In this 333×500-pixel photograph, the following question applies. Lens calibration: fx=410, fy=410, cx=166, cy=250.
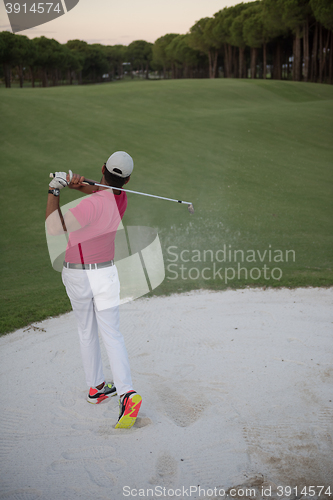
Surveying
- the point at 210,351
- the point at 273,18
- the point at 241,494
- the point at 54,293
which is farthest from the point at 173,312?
the point at 273,18

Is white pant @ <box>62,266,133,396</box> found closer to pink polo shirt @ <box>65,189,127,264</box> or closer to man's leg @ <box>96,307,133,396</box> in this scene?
man's leg @ <box>96,307,133,396</box>

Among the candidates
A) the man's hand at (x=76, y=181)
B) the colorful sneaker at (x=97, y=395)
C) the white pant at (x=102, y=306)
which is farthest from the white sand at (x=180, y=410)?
the man's hand at (x=76, y=181)

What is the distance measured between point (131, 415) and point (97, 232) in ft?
5.12

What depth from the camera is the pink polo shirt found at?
309 cm

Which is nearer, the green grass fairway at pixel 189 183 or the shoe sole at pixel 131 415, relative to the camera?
the shoe sole at pixel 131 415

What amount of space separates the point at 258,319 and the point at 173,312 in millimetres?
1184

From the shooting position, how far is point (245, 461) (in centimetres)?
317

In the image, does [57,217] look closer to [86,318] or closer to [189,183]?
[86,318]

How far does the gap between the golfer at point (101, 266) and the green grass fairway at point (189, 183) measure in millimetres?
2559

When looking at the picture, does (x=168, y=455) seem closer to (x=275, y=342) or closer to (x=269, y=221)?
(x=275, y=342)

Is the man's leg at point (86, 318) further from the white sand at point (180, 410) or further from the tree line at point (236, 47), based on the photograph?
the tree line at point (236, 47)

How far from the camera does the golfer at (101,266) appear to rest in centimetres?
315

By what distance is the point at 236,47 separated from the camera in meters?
63.1

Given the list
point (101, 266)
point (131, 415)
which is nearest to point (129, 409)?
point (131, 415)
